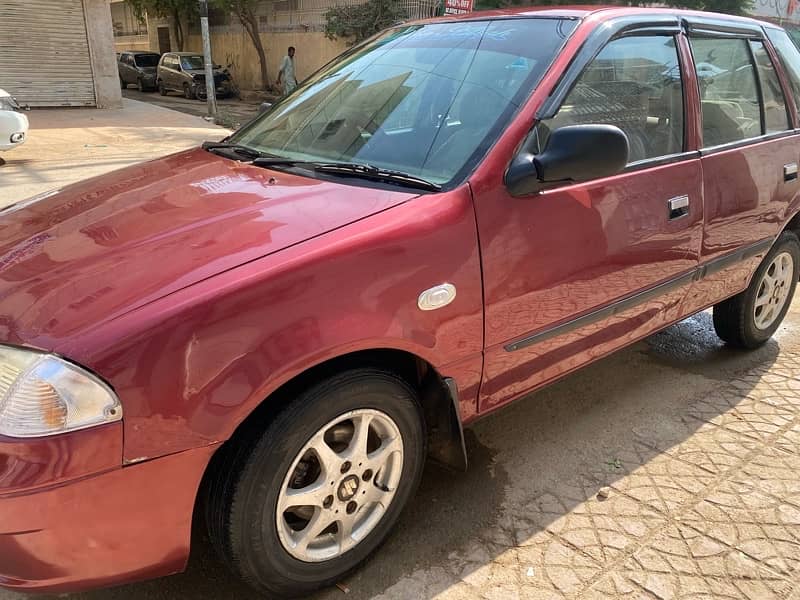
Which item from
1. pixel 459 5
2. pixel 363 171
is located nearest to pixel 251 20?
pixel 459 5

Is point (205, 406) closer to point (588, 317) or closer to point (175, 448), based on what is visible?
point (175, 448)

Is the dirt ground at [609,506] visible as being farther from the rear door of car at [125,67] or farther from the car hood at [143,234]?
the rear door of car at [125,67]

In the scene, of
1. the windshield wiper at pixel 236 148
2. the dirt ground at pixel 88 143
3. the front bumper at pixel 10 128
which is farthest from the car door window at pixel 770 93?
the front bumper at pixel 10 128

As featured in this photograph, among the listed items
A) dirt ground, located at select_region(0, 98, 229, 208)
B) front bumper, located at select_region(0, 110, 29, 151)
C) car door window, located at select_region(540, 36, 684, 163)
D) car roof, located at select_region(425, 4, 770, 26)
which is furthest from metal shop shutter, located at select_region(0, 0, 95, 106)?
car door window, located at select_region(540, 36, 684, 163)

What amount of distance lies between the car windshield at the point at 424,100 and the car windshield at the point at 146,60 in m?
26.6

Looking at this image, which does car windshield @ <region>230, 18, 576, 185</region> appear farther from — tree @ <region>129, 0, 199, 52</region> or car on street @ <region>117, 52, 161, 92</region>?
tree @ <region>129, 0, 199, 52</region>

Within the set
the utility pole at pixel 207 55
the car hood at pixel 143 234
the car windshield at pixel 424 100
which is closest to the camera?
the car hood at pixel 143 234

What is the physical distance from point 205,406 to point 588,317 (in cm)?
159

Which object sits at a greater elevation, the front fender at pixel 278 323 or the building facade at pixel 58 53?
the building facade at pixel 58 53

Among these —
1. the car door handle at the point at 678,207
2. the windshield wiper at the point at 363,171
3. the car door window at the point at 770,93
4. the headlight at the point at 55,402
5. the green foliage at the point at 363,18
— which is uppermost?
the green foliage at the point at 363,18

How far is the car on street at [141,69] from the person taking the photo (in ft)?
86.1

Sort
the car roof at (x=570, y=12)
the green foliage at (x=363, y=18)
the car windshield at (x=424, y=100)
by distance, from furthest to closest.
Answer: the green foliage at (x=363, y=18), the car roof at (x=570, y=12), the car windshield at (x=424, y=100)

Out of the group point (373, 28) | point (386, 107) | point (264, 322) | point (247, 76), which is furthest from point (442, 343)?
point (247, 76)

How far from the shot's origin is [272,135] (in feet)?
9.84
